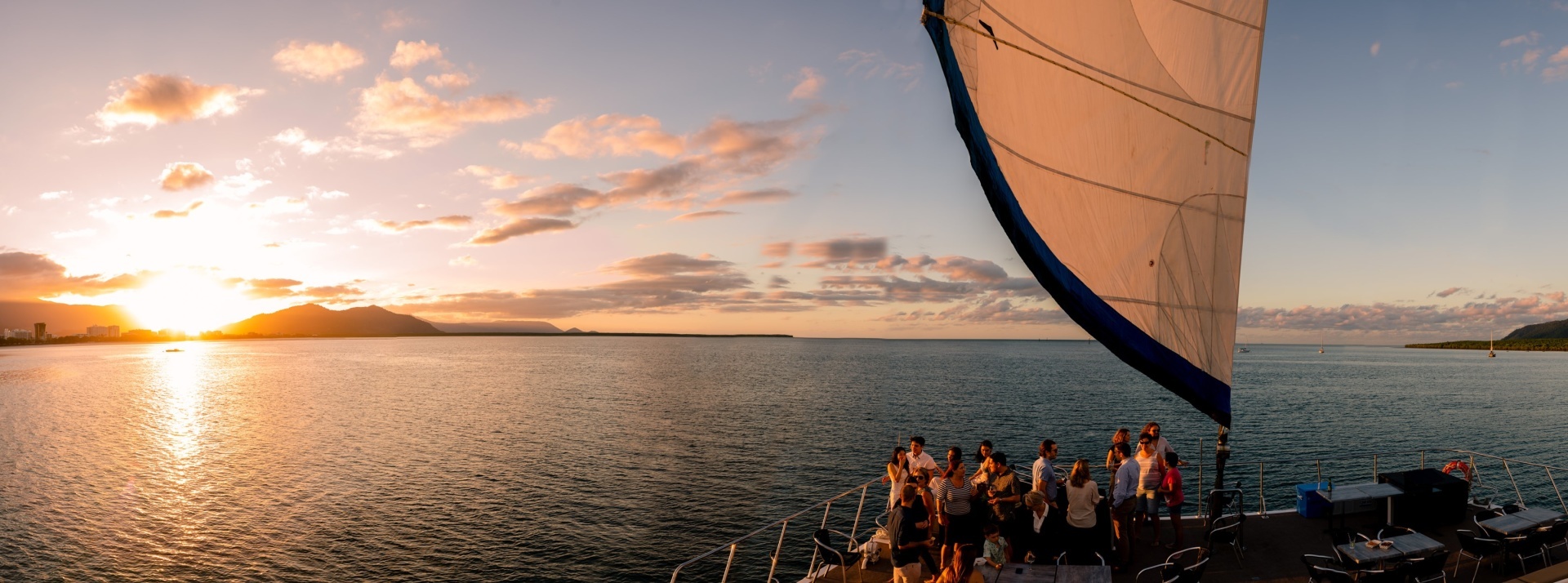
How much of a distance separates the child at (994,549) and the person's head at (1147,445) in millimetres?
3097

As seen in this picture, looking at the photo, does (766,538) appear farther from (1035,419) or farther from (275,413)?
(275,413)

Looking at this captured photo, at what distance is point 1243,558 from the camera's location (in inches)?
419

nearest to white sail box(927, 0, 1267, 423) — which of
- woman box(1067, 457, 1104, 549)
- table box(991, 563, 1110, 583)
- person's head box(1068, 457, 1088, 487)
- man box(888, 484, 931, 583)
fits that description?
table box(991, 563, 1110, 583)

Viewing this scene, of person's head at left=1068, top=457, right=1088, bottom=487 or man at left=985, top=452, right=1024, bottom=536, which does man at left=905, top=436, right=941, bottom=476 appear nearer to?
man at left=985, top=452, right=1024, bottom=536

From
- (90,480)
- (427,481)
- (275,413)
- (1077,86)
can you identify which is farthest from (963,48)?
(275,413)

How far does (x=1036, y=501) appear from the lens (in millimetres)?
10047

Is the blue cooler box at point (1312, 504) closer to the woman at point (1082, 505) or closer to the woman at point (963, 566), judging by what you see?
the woman at point (1082, 505)

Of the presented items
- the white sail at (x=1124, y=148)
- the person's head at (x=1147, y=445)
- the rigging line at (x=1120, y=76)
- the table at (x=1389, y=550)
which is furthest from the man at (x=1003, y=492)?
the rigging line at (x=1120, y=76)

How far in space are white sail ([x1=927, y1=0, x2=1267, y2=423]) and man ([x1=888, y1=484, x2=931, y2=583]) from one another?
4094 millimetres

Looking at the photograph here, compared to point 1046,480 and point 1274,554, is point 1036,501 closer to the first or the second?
point 1046,480

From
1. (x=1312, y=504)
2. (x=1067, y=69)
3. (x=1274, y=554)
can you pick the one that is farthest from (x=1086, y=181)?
(x=1312, y=504)

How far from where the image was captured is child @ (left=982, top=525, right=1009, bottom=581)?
9.11 m

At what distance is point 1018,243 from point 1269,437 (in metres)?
54.5

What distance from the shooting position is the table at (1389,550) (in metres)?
9.46
